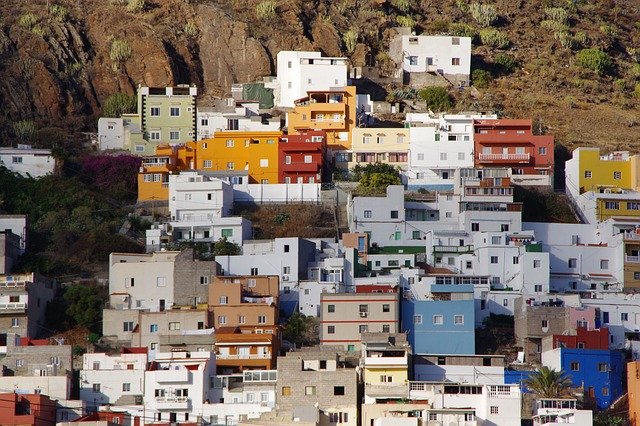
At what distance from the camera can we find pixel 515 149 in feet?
295

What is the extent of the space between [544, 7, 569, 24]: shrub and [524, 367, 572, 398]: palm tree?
5326 cm

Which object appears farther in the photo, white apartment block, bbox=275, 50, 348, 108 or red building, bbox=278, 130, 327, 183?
white apartment block, bbox=275, 50, 348, 108

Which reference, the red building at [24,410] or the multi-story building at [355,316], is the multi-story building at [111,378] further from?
the multi-story building at [355,316]

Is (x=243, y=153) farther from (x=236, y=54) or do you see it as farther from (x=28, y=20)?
(x=28, y=20)

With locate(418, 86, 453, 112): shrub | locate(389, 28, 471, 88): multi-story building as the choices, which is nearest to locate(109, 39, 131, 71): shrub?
locate(389, 28, 471, 88): multi-story building

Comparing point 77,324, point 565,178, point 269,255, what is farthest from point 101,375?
point 565,178

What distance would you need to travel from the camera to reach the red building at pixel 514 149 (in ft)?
295

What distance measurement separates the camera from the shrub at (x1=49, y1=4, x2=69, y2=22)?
10362 cm

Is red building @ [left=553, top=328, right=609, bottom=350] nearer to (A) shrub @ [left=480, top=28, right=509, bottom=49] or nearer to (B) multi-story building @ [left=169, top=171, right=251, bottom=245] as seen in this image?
(B) multi-story building @ [left=169, top=171, right=251, bottom=245]

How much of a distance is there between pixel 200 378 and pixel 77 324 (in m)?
10.6

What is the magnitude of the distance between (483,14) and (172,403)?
56.4 metres

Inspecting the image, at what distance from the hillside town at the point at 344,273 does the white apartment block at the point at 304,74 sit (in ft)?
0.37

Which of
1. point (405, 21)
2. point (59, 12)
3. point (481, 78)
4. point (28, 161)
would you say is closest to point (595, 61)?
point (481, 78)

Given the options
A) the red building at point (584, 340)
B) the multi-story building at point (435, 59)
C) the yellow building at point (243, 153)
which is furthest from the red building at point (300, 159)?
the red building at point (584, 340)
